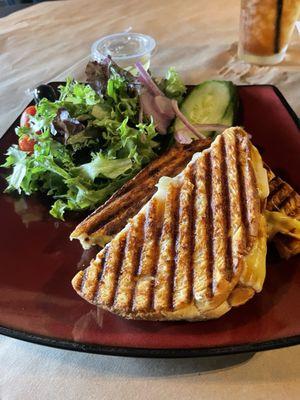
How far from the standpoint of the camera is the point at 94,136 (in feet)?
6.23

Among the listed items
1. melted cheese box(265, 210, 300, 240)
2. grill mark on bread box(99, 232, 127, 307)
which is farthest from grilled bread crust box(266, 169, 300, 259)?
grill mark on bread box(99, 232, 127, 307)

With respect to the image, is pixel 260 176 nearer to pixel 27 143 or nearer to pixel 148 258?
pixel 148 258

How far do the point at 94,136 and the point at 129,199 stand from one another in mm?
445

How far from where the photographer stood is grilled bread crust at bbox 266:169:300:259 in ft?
4.45

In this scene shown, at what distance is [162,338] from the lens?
3.90 feet

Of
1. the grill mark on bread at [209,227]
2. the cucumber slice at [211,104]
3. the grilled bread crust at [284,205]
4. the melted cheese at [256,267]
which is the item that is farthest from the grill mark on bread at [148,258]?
the cucumber slice at [211,104]

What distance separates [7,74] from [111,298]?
2.42m

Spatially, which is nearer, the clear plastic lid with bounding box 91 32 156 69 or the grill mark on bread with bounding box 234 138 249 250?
the grill mark on bread with bounding box 234 138 249 250

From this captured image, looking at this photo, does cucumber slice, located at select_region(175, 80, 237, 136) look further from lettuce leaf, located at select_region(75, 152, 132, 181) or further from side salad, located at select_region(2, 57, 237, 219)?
lettuce leaf, located at select_region(75, 152, 132, 181)

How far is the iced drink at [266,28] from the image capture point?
8.66 feet

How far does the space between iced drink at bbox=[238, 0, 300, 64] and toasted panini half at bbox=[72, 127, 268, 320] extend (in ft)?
5.14

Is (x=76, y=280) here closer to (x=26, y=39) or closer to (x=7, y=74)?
(x=7, y=74)

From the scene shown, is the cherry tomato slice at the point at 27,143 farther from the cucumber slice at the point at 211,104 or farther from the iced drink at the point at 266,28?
the iced drink at the point at 266,28

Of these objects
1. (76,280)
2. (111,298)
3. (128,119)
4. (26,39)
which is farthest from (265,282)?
(26,39)
